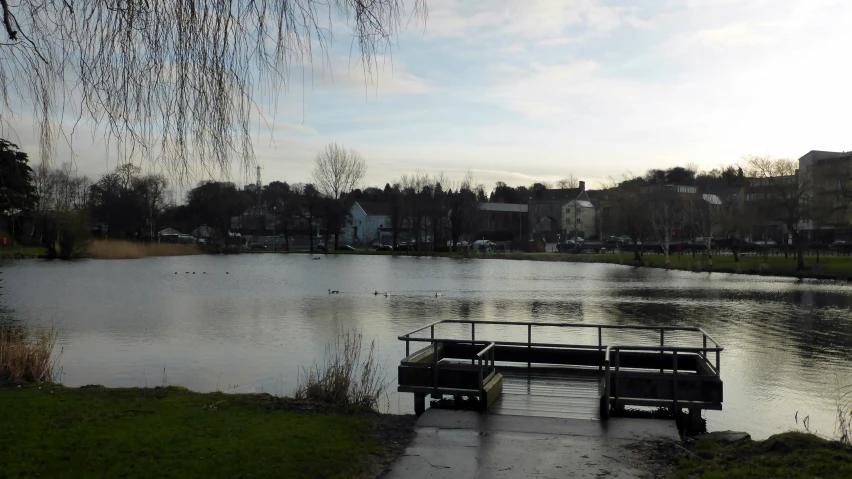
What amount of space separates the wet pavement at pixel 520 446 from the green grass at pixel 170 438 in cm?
87

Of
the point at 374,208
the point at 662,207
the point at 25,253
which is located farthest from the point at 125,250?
the point at 374,208

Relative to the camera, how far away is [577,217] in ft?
455

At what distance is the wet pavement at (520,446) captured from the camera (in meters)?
7.84

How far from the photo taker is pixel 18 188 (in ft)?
22.0

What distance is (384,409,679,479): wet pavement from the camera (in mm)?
7836

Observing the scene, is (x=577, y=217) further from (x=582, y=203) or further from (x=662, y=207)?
(x=662, y=207)

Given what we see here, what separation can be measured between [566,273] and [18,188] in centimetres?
6031

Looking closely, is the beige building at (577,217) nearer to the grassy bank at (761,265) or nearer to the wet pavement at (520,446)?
the grassy bank at (761,265)

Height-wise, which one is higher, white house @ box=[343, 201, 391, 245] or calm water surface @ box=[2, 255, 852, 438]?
white house @ box=[343, 201, 391, 245]

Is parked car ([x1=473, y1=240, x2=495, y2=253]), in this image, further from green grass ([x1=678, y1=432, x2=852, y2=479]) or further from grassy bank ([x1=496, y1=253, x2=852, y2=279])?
green grass ([x1=678, y1=432, x2=852, y2=479])

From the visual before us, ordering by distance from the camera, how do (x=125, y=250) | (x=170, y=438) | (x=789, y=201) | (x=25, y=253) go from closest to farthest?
(x=170, y=438)
(x=789, y=201)
(x=25, y=253)
(x=125, y=250)

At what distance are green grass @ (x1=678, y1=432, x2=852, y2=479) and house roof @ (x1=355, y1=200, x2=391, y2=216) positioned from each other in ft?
440

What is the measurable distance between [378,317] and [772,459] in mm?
22121

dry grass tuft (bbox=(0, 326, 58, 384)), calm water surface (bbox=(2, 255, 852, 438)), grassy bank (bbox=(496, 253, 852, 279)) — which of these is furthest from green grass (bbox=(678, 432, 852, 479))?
grassy bank (bbox=(496, 253, 852, 279))
